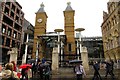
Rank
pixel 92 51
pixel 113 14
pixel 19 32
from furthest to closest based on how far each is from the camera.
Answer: pixel 19 32 → pixel 92 51 → pixel 113 14

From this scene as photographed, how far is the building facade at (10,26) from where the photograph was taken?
37094mm

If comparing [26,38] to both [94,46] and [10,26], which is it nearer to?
[10,26]

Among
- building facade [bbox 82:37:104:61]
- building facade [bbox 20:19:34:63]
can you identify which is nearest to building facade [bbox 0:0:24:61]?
building facade [bbox 20:19:34:63]

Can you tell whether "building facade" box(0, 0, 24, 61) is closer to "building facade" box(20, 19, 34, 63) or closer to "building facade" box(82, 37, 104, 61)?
"building facade" box(20, 19, 34, 63)

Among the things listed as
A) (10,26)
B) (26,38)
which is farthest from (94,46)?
(10,26)

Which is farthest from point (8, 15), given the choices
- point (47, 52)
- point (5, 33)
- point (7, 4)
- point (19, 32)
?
point (47, 52)

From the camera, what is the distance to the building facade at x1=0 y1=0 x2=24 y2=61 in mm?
37094

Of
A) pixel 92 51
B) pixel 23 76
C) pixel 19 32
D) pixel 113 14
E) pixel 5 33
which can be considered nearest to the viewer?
pixel 23 76

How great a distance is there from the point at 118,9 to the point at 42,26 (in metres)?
19.9

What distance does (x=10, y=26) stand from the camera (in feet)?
137

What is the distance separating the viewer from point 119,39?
2897 centimetres

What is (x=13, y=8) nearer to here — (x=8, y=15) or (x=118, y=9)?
(x=8, y=15)

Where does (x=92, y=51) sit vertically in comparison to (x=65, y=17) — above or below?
below

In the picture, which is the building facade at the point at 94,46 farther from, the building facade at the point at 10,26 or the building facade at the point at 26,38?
the building facade at the point at 10,26
